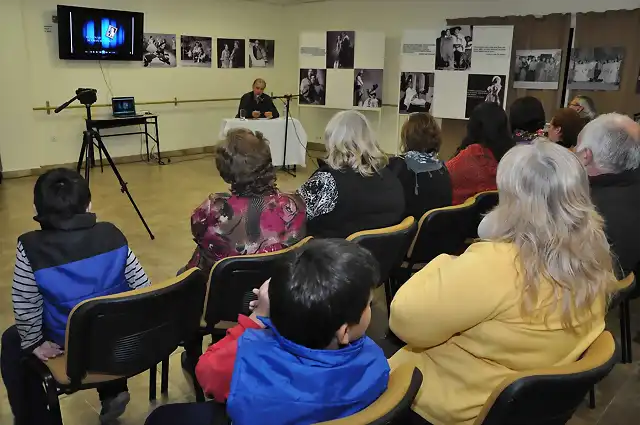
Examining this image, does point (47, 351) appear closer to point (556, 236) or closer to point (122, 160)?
point (556, 236)

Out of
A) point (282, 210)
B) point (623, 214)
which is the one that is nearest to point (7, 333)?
point (282, 210)

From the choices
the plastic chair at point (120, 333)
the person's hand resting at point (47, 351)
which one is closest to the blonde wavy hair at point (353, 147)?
the plastic chair at point (120, 333)

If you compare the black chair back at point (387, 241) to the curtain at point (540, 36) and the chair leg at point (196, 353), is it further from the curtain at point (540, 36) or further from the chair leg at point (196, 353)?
the curtain at point (540, 36)

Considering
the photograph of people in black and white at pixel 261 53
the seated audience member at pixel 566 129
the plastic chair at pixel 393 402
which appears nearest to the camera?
the plastic chair at pixel 393 402

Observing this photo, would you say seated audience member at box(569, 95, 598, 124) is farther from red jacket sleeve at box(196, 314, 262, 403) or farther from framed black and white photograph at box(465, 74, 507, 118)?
red jacket sleeve at box(196, 314, 262, 403)

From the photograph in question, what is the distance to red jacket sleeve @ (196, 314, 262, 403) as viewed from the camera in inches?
50.8

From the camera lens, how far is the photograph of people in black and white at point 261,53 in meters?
9.79

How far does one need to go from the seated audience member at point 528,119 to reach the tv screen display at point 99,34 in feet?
19.5

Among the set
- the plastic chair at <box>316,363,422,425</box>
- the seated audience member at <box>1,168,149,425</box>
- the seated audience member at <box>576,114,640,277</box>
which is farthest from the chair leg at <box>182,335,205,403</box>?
the seated audience member at <box>576,114,640,277</box>

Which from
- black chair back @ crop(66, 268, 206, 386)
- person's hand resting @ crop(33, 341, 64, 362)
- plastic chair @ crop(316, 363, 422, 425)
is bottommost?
person's hand resting @ crop(33, 341, 64, 362)

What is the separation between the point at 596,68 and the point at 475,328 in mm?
6765

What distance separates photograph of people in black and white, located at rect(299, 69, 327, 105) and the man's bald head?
7.00m

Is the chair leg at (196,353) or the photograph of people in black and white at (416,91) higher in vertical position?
the photograph of people in black and white at (416,91)

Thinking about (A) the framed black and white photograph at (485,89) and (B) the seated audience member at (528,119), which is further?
(A) the framed black and white photograph at (485,89)
